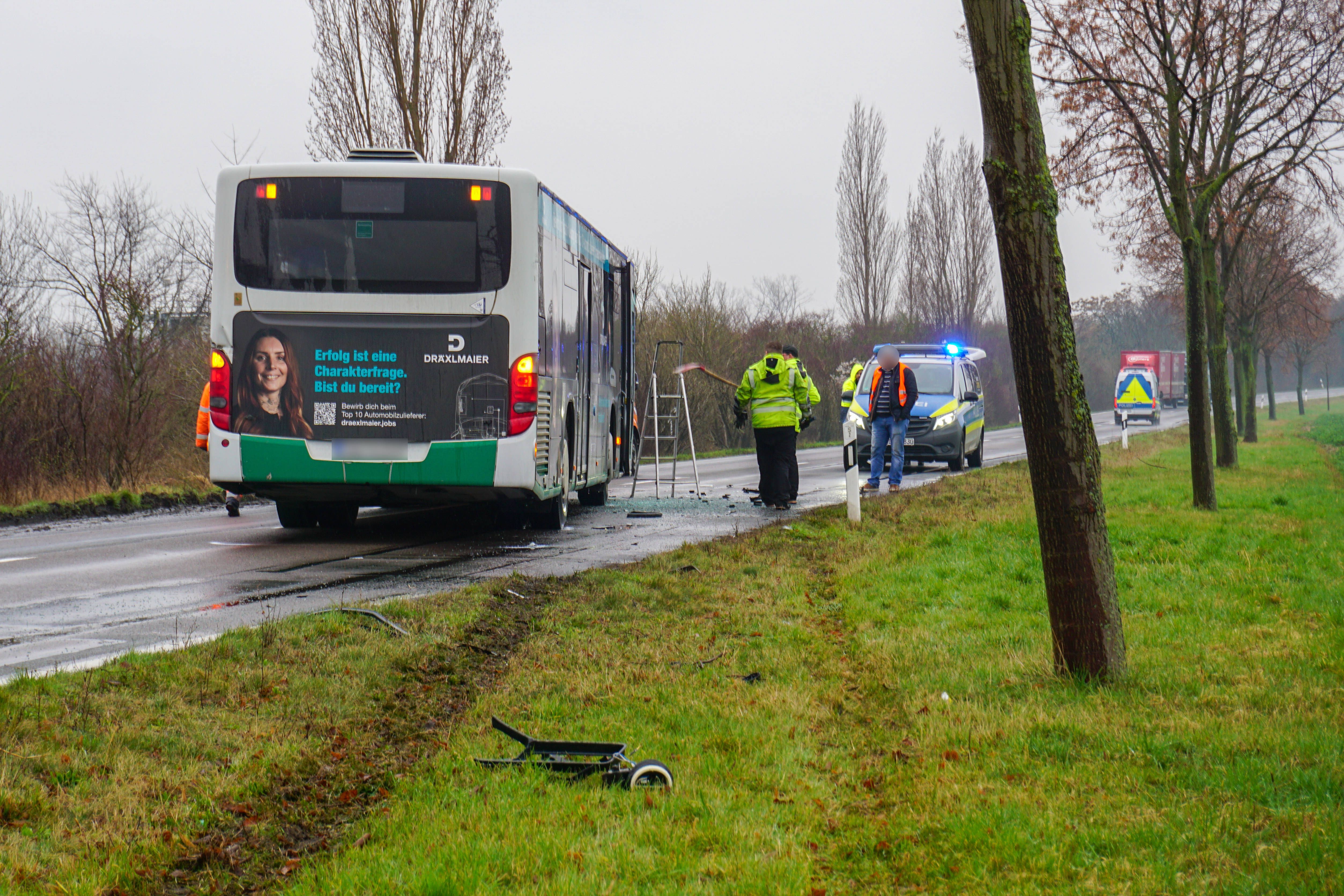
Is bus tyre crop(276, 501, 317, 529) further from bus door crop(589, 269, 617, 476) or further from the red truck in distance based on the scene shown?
the red truck in distance

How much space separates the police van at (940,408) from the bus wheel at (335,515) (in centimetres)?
1177

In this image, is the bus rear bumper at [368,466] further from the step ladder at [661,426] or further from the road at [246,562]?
the step ladder at [661,426]

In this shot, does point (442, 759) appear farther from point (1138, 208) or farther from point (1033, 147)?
point (1138, 208)

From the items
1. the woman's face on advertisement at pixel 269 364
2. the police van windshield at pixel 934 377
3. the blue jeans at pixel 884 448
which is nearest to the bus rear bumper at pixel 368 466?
the woman's face on advertisement at pixel 269 364

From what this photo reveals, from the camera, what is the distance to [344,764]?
442cm

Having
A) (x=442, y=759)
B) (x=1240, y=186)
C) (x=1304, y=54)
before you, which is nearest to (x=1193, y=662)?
(x=442, y=759)

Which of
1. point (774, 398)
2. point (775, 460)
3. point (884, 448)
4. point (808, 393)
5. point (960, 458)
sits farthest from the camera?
point (960, 458)

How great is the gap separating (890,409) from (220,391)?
33.5ft

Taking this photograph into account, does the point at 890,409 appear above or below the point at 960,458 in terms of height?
above

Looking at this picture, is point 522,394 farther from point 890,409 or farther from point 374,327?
point 890,409

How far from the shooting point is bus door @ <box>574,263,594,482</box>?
13219 mm

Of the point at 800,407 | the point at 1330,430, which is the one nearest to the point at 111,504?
the point at 800,407

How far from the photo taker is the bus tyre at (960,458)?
2292cm

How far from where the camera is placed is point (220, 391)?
34.5ft
